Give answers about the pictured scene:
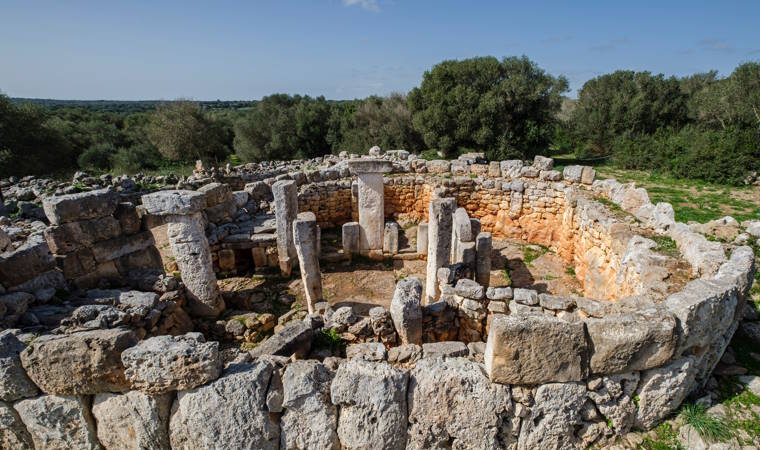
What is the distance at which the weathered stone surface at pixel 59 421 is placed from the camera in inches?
150

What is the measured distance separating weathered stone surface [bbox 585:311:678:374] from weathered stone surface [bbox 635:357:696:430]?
195 millimetres

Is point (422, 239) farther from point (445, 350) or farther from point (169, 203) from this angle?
point (169, 203)

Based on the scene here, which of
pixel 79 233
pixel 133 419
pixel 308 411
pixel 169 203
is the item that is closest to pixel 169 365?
pixel 133 419

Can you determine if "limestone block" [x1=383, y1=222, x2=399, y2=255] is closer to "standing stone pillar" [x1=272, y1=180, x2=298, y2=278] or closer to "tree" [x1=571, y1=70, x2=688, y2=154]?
"standing stone pillar" [x1=272, y1=180, x2=298, y2=278]

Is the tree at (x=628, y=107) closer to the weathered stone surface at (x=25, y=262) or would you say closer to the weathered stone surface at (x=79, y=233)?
the weathered stone surface at (x=79, y=233)

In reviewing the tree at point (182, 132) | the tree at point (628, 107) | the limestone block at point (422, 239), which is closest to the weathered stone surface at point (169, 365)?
the limestone block at point (422, 239)

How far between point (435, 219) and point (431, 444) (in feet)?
16.5

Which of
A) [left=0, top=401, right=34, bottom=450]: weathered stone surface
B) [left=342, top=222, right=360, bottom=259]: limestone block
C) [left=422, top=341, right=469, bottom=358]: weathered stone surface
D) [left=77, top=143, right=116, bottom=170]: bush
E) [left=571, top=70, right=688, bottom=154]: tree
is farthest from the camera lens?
[left=77, top=143, right=116, bottom=170]: bush

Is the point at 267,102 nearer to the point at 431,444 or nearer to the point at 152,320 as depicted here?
the point at 152,320

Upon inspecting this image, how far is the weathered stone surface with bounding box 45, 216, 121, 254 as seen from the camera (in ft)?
21.0

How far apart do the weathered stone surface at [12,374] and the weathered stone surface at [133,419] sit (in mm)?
703

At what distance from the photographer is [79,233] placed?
661 cm

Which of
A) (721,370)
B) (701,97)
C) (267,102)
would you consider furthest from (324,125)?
(721,370)

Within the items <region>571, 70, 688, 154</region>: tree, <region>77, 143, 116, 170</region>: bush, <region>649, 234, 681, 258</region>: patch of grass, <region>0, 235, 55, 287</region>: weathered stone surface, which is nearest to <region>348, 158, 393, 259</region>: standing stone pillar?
<region>649, 234, 681, 258</region>: patch of grass
